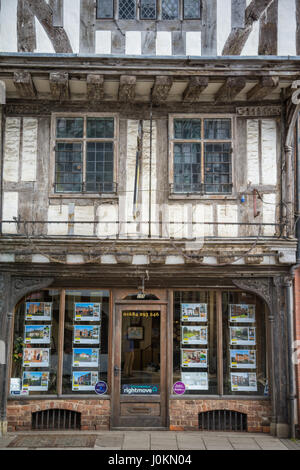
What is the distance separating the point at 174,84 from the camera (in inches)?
370

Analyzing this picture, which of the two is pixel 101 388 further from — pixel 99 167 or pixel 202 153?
pixel 202 153

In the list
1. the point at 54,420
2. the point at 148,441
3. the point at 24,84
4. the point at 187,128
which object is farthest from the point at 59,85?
the point at 148,441

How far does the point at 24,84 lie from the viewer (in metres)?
9.15

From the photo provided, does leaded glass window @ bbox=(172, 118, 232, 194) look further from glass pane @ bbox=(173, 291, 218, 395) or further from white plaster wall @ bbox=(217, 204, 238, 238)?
glass pane @ bbox=(173, 291, 218, 395)

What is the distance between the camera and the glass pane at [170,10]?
962 cm

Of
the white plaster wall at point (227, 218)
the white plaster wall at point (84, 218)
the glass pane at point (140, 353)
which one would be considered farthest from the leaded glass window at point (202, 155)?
the glass pane at point (140, 353)

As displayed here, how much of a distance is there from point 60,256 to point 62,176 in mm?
1565

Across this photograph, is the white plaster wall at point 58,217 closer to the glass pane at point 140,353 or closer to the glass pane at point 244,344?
the glass pane at point 140,353

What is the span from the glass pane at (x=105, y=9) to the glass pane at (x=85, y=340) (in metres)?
5.25

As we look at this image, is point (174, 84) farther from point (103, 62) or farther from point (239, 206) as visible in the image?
point (239, 206)

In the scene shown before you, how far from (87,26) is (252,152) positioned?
3889 mm

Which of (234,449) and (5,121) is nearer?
(234,449)

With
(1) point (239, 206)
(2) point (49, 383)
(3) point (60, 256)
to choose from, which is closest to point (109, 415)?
(2) point (49, 383)

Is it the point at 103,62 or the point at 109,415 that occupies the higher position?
the point at 103,62
